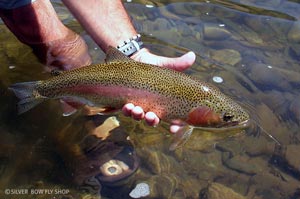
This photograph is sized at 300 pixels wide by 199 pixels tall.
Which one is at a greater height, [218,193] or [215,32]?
[215,32]

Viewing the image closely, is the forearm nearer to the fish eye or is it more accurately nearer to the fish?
the fish

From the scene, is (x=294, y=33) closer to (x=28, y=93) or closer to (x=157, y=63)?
(x=157, y=63)

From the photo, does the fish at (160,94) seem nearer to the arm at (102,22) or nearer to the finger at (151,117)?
the finger at (151,117)

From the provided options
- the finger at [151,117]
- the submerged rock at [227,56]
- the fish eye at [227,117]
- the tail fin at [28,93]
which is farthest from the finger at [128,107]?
the submerged rock at [227,56]

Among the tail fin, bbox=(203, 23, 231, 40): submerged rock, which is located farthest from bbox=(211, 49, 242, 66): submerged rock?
the tail fin

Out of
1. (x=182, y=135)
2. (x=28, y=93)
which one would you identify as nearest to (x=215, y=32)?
(x=182, y=135)

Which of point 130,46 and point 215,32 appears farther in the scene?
point 215,32
